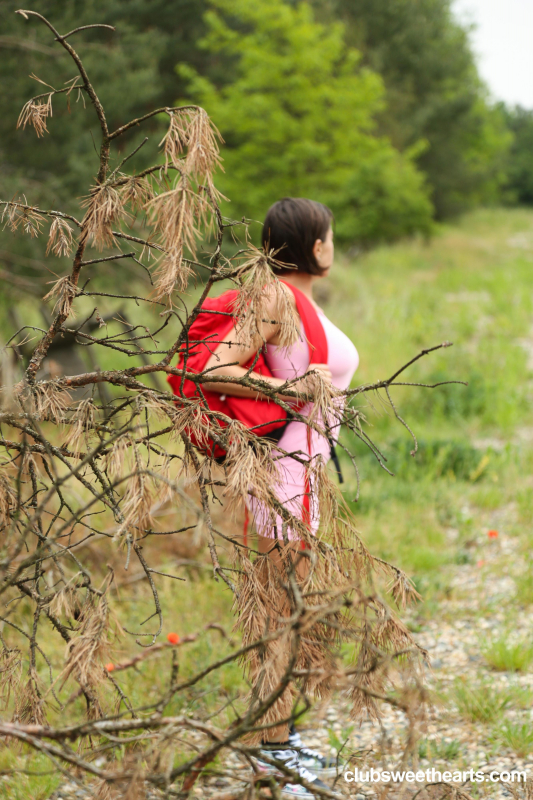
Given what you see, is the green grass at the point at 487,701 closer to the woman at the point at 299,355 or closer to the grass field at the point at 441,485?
the grass field at the point at 441,485

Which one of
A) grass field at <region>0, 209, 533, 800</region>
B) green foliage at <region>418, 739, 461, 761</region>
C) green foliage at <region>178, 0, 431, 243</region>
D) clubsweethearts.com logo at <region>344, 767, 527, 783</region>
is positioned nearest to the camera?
clubsweethearts.com logo at <region>344, 767, 527, 783</region>

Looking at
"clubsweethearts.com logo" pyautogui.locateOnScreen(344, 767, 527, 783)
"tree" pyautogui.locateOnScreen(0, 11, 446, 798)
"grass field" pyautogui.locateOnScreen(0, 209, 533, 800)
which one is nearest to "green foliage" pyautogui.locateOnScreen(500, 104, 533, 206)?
"grass field" pyautogui.locateOnScreen(0, 209, 533, 800)

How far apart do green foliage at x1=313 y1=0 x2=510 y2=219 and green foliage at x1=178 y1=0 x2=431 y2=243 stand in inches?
246

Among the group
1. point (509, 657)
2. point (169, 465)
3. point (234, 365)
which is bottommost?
point (509, 657)

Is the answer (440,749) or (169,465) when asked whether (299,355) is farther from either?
(440,749)

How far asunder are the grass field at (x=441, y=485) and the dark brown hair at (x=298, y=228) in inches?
23.2

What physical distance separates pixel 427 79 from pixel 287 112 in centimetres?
1219

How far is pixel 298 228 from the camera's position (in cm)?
216

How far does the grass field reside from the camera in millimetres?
2771

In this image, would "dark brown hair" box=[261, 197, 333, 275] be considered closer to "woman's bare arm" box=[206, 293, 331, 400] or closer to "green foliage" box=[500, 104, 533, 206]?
"woman's bare arm" box=[206, 293, 331, 400]

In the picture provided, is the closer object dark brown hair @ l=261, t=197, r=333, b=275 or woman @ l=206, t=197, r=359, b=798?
woman @ l=206, t=197, r=359, b=798

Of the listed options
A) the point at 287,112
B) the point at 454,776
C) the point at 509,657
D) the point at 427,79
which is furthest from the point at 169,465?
the point at 427,79

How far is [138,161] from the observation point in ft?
30.1

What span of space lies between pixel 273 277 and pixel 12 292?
682 centimetres
